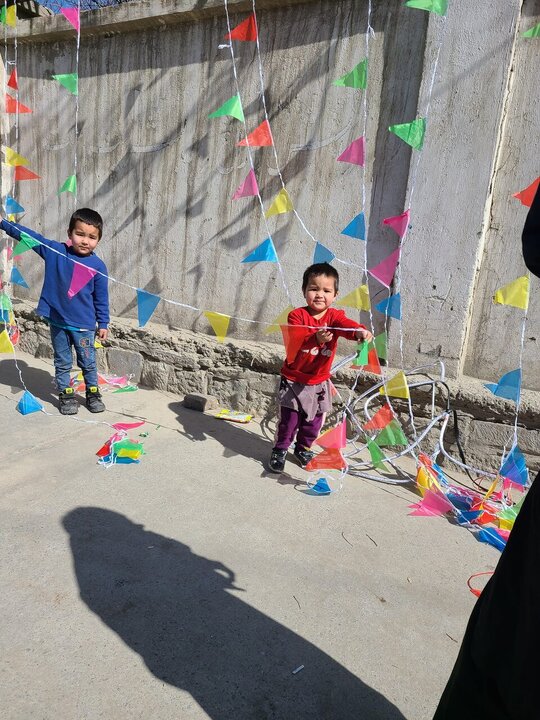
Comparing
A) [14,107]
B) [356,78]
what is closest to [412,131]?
[356,78]

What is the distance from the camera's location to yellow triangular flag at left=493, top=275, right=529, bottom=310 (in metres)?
3.36

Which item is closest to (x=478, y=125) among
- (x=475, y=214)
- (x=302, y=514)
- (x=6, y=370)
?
(x=475, y=214)

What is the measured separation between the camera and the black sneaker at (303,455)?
371 centimetres

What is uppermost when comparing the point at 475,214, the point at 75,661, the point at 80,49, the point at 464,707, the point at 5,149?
the point at 80,49

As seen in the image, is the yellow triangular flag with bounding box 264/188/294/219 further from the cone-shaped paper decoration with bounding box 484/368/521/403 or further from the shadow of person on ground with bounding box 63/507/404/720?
the shadow of person on ground with bounding box 63/507/404/720

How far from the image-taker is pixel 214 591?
7.49ft

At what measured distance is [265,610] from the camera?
2197 mm

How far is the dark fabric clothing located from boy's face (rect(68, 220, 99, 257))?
372cm

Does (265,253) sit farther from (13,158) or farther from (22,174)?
(22,174)

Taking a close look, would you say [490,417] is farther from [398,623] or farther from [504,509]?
[398,623]

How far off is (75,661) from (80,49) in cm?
Answer: 523

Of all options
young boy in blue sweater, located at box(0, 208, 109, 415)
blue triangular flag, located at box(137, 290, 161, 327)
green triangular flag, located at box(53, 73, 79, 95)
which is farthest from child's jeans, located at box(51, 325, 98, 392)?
green triangular flag, located at box(53, 73, 79, 95)

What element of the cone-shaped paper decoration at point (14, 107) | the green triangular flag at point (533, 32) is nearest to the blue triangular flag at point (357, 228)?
the green triangular flag at point (533, 32)

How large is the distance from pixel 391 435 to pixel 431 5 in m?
2.82
